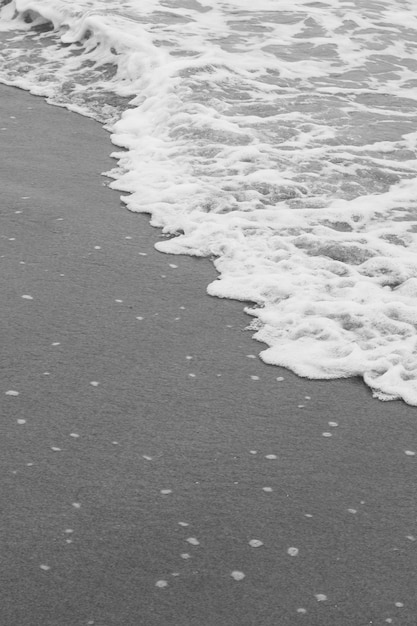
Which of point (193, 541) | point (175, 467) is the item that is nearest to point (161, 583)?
point (193, 541)

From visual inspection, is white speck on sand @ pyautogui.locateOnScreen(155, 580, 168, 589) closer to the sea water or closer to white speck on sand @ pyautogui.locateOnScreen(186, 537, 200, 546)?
white speck on sand @ pyautogui.locateOnScreen(186, 537, 200, 546)

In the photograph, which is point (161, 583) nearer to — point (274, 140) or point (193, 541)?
point (193, 541)

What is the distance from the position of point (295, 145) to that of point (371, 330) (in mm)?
2665

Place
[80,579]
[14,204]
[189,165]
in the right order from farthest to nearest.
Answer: [189,165] < [14,204] < [80,579]

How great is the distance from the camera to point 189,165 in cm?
593

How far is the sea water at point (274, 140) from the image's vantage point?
4.17m

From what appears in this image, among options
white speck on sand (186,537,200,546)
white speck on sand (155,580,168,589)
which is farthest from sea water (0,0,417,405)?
white speck on sand (155,580,168,589)

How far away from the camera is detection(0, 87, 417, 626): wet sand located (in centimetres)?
252

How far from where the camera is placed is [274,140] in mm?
6469

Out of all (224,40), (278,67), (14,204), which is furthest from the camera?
(224,40)

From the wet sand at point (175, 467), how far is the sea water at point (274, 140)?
28 centimetres

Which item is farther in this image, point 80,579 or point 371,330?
point 371,330

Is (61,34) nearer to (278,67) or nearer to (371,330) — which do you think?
(278,67)

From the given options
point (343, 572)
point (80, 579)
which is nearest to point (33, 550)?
point (80, 579)
